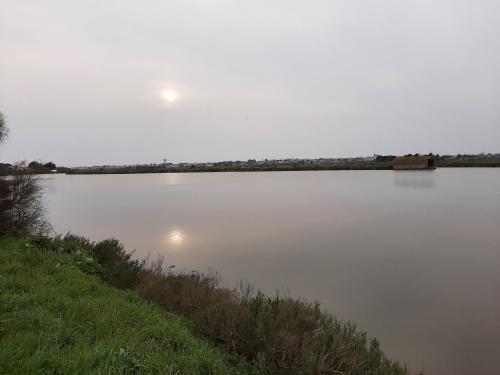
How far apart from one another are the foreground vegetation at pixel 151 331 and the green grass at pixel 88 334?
0.5 inches

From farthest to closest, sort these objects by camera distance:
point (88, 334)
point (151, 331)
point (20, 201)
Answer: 1. point (20, 201)
2. point (151, 331)
3. point (88, 334)

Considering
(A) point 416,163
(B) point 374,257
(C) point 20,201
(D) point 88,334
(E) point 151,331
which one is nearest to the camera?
(D) point 88,334

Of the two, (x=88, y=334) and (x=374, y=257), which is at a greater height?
(x=88, y=334)

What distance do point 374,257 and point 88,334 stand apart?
12584mm

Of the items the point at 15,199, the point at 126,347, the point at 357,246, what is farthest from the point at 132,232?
the point at 126,347

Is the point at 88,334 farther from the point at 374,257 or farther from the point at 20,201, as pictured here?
the point at 20,201

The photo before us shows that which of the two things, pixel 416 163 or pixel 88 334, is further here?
pixel 416 163

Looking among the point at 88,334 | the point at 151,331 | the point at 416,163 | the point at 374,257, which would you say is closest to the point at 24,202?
the point at 88,334

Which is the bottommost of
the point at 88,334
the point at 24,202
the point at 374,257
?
the point at 374,257

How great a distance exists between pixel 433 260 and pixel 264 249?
285 inches

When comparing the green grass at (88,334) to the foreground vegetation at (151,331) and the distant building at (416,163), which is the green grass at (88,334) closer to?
the foreground vegetation at (151,331)

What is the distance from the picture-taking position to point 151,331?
5504mm

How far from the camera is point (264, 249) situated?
1678 centimetres

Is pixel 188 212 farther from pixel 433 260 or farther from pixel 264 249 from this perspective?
pixel 433 260
